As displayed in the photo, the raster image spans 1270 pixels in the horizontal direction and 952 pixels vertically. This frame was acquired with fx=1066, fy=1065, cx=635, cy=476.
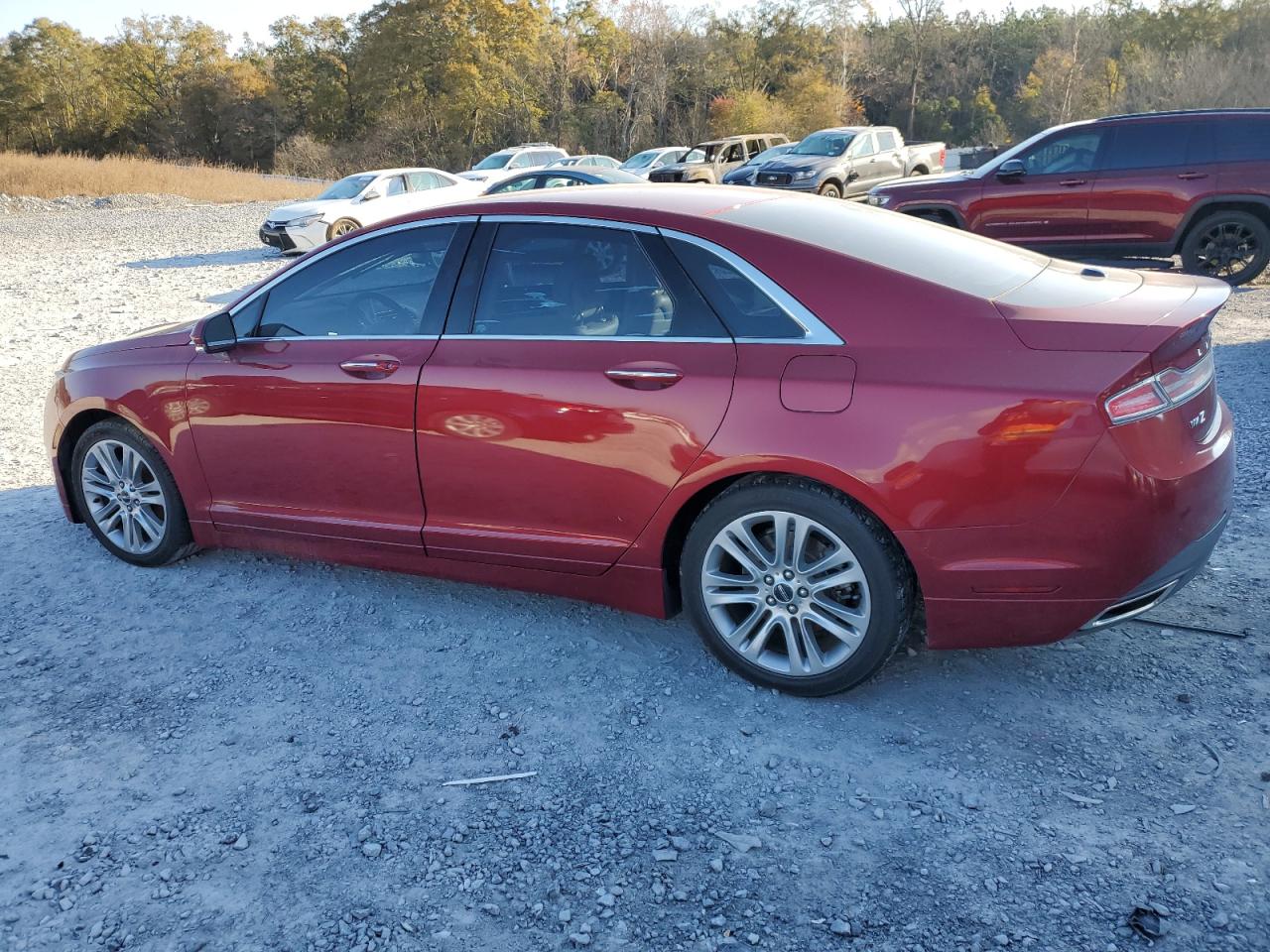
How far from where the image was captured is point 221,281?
14648 millimetres

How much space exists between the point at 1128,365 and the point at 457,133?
58542 mm

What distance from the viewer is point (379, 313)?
14.1 feet

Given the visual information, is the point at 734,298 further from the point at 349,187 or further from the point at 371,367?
the point at 349,187

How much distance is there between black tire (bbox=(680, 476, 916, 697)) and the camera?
3.37m

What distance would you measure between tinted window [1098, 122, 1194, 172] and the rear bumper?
9139 millimetres

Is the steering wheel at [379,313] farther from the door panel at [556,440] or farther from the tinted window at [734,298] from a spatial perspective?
the tinted window at [734,298]

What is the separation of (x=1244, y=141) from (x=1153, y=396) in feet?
31.7

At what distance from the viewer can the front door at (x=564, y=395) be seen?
359 cm

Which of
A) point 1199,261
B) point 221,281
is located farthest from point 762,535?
point 221,281

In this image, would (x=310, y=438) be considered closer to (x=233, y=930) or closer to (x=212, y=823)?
(x=212, y=823)

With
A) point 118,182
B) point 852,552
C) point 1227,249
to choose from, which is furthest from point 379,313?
point 118,182

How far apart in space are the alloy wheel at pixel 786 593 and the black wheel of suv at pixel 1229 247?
9587mm

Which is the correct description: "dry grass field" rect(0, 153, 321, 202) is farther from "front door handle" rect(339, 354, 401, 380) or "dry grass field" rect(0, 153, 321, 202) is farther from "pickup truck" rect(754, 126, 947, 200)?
"front door handle" rect(339, 354, 401, 380)

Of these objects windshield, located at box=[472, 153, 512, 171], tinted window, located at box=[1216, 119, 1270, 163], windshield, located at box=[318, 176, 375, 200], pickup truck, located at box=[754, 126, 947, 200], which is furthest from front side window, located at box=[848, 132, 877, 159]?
tinted window, located at box=[1216, 119, 1270, 163]
